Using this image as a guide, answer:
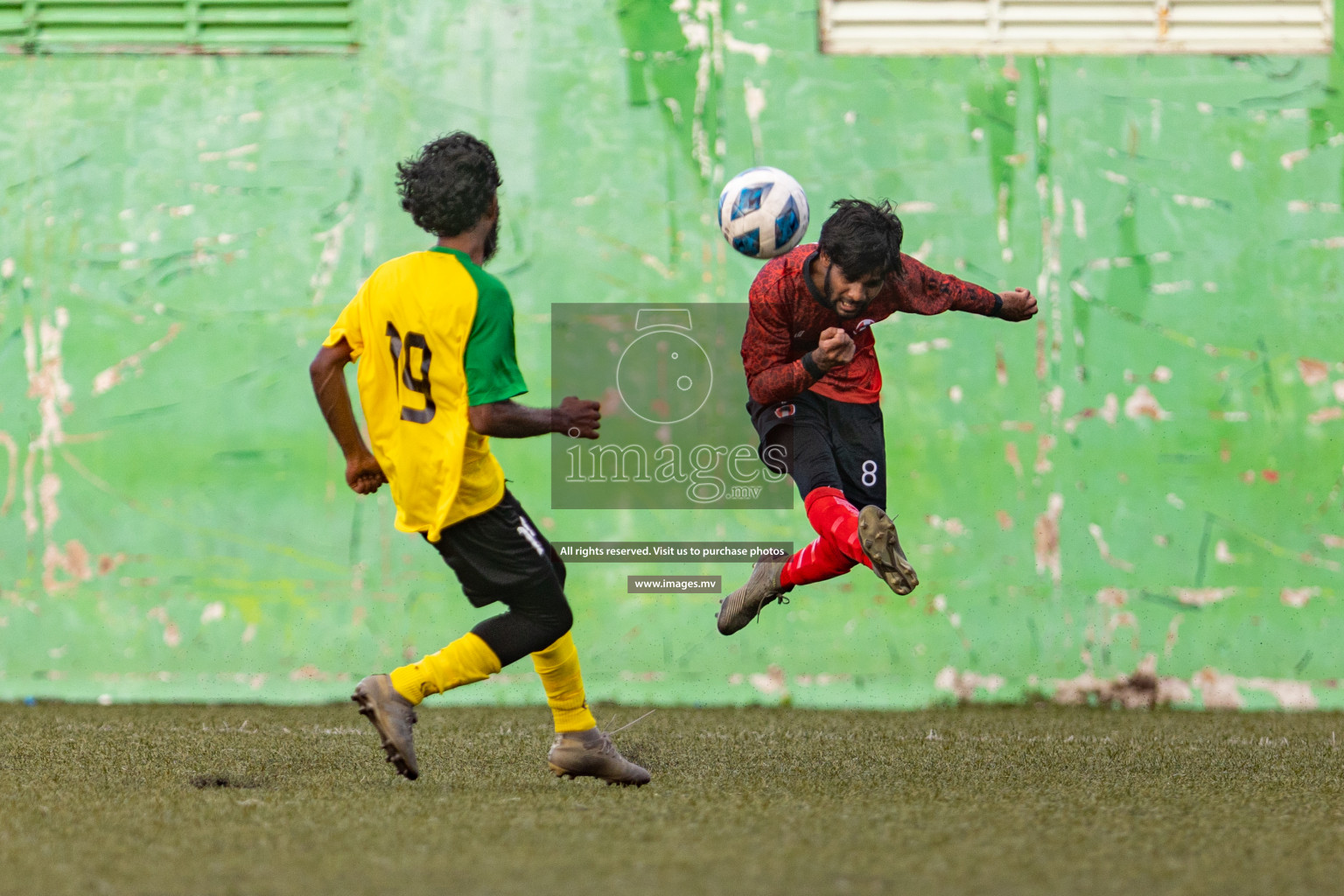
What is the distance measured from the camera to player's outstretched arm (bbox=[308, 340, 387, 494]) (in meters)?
4.04

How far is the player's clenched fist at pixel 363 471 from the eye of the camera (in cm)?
410

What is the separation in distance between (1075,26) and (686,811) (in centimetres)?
518

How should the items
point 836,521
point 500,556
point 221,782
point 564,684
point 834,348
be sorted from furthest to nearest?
point 836,521
point 221,782
point 834,348
point 564,684
point 500,556

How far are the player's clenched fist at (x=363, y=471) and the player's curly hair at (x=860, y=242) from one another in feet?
5.52

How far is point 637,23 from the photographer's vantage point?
23.9ft

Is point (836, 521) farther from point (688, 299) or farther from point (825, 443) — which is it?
point (688, 299)

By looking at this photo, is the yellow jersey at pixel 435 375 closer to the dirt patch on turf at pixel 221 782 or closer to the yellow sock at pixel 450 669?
the yellow sock at pixel 450 669

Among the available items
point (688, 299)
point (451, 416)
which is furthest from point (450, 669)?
point (688, 299)

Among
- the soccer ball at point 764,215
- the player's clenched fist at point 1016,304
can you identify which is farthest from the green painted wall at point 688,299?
the player's clenched fist at point 1016,304

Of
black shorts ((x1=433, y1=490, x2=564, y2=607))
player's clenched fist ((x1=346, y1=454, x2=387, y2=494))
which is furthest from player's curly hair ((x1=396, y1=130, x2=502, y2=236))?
black shorts ((x1=433, y1=490, x2=564, y2=607))

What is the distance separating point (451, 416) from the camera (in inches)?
153

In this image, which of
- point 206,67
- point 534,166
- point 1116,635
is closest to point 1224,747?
point 1116,635

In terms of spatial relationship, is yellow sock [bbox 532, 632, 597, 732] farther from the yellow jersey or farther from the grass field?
the yellow jersey

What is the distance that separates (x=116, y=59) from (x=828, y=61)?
3815mm
